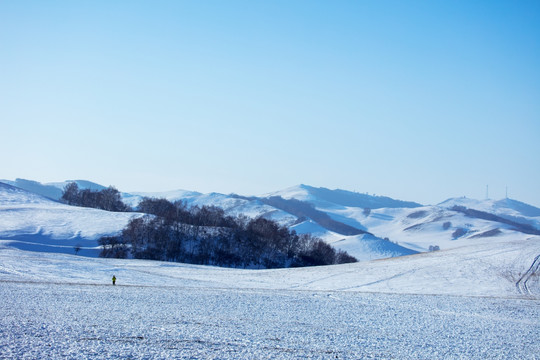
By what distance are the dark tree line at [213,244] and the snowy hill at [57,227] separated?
368 centimetres

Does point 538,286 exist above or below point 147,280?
above

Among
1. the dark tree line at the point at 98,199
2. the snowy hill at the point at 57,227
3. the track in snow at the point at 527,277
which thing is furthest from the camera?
the dark tree line at the point at 98,199

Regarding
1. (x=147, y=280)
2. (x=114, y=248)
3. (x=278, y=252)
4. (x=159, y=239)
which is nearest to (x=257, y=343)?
(x=147, y=280)

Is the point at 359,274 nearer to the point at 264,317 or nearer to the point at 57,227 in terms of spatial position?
the point at 264,317

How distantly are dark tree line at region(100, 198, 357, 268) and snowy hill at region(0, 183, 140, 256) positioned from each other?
368 cm

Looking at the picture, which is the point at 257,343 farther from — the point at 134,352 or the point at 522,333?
the point at 522,333

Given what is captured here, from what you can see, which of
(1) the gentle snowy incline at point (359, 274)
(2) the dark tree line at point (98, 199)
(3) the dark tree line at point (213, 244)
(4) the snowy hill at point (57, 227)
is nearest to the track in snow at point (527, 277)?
(1) the gentle snowy incline at point (359, 274)

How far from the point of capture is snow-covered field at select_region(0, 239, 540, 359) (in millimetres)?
13492

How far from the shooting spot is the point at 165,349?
12.9 m

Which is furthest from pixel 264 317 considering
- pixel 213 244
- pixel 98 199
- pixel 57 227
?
pixel 98 199

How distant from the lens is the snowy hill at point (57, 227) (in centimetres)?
6775

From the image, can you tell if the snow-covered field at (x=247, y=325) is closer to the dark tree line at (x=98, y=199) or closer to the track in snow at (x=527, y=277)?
the track in snow at (x=527, y=277)

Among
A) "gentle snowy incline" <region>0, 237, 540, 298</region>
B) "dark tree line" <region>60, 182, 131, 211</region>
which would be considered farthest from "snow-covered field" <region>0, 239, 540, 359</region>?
"dark tree line" <region>60, 182, 131, 211</region>

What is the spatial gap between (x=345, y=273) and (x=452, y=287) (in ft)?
32.8
